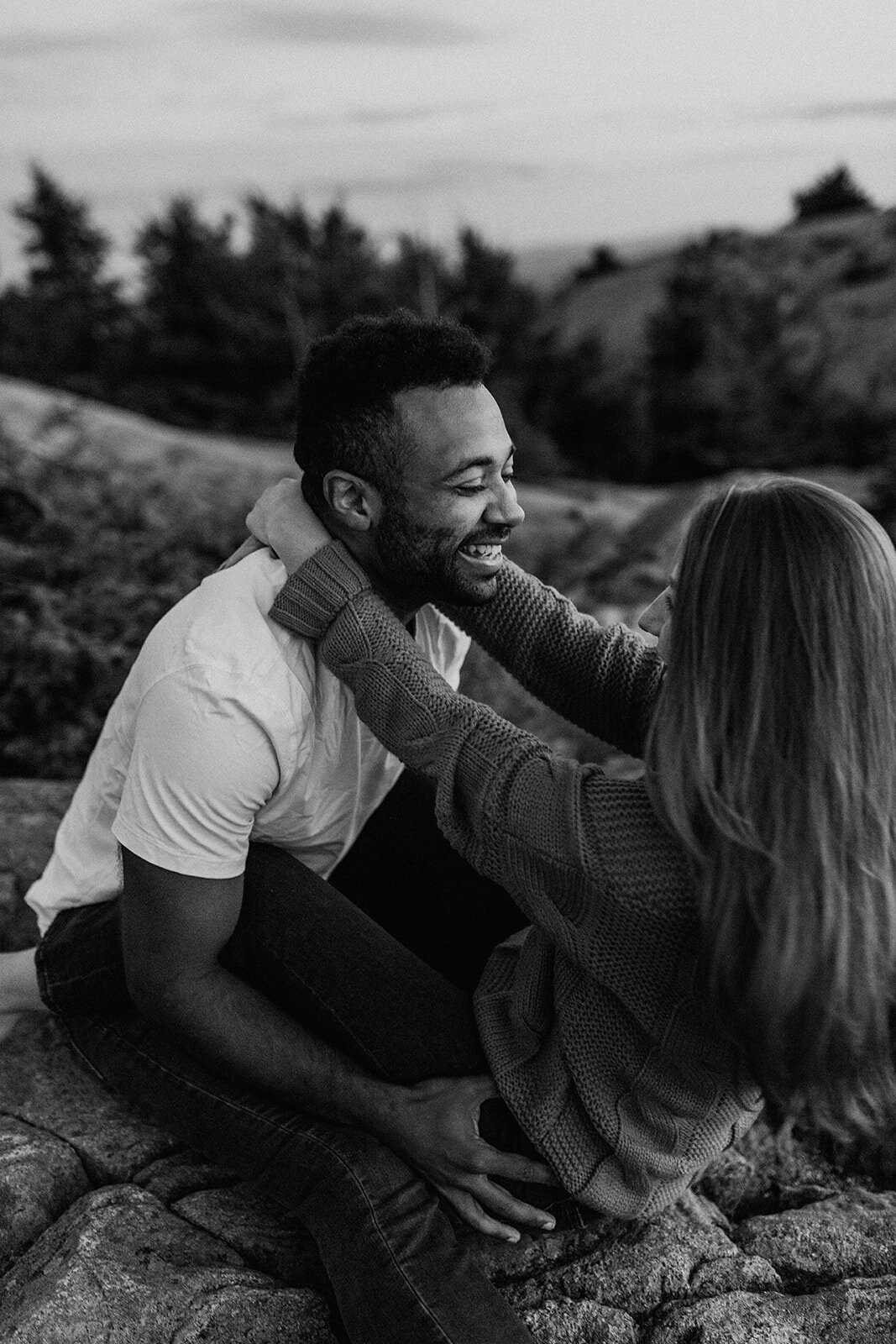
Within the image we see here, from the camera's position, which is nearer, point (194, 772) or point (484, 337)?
point (194, 772)

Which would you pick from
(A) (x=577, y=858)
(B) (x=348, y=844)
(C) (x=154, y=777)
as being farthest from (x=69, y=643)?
(A) (x=577, y=858)

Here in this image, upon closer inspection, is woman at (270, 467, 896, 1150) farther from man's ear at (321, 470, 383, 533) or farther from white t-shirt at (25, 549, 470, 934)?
man's ear at (321, 470, 383, 533)

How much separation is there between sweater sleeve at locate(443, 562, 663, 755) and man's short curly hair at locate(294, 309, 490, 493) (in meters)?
0.46

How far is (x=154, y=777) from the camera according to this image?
220 cm

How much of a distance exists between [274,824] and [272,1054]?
0.50 m

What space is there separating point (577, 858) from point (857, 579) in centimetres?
62

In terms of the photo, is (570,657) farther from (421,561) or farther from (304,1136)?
(304,1136)

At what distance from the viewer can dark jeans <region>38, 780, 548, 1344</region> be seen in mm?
2023

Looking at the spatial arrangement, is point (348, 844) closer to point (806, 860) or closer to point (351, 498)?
point (351, 498)

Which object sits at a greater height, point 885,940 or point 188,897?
point 885,940

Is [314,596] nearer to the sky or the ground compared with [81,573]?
nearer to the sky

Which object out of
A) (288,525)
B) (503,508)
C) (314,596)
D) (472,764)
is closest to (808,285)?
(503,508)

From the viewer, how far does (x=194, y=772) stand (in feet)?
7.22

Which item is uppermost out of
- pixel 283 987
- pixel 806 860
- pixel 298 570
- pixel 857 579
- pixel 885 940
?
pixel 857 579
